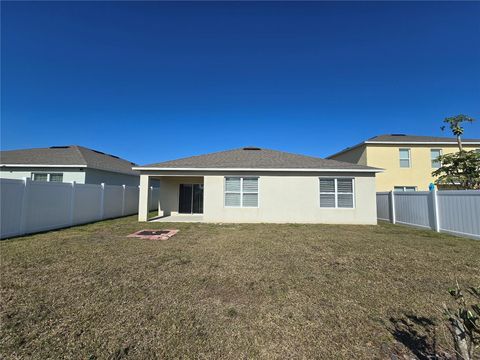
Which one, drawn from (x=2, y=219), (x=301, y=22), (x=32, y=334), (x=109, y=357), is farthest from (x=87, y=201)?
(x=301, y=22)

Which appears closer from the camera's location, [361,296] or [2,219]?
[361,296]

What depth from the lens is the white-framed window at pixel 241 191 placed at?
12.5m

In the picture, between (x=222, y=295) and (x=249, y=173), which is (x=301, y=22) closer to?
(x=249, y=173)

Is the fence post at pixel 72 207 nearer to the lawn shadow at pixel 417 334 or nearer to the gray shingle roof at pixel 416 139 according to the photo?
the lawn shadow at pixel 417 334

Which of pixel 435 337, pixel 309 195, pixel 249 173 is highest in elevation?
pixel 249 173

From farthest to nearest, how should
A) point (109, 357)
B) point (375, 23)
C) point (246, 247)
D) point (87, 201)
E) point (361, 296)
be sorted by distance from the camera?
point (87, 201), point (375, 23), point (246, 247), point (361, 296), point (109, 357)

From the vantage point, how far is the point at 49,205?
9359mm

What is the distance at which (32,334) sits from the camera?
106 inches

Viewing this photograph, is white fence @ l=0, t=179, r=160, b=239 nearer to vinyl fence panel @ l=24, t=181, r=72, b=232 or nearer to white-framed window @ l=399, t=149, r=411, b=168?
vinyl fence panel @ l=24, t=181, r=72, b=232

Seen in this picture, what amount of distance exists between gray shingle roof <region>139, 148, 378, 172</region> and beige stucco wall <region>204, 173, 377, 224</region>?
2.05 ft

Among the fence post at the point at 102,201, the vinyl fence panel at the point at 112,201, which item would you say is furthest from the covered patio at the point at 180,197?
the fence post at the point at 102,201

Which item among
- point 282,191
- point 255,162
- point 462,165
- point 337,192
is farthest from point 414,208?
point 255,162

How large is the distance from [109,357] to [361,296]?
147 inches

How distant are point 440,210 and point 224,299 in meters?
10.8
